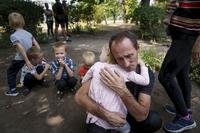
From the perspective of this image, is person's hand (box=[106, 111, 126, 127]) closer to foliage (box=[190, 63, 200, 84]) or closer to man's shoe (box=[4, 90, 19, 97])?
man's shoe (box=[4, 90, 19, 97])

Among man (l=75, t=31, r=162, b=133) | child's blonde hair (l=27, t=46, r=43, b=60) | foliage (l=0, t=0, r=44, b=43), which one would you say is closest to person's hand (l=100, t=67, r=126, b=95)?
man (l=75, t=31, r=162, b=133)

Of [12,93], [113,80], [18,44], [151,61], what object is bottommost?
[12,93]

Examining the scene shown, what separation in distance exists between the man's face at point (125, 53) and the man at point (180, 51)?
0.92m

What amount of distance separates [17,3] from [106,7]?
23.8 feet

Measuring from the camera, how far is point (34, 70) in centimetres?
609

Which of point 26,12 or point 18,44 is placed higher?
point 26,12

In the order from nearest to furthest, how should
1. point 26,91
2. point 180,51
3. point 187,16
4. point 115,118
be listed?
point 115,118
point 187,16
point 180,51
point 26,91

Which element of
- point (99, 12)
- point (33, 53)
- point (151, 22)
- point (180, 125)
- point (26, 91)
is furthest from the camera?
point (99, 12)

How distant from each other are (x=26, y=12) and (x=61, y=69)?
21.9 ft

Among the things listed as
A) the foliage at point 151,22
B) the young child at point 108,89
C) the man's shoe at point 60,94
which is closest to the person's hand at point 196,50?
the young child at point 108,89

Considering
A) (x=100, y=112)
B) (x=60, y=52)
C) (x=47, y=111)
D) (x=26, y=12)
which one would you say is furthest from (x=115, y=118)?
(x=26, y=12)

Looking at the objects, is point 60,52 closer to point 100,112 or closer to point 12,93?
point 12,93

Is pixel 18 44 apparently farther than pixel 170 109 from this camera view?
Yes

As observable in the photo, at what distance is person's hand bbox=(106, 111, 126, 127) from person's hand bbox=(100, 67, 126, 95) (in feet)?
0.82
